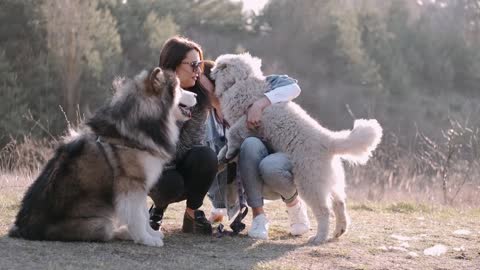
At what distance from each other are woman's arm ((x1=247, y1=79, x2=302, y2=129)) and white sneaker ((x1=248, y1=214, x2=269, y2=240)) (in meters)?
0.72

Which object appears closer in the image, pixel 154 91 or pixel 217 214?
pixel 154 91

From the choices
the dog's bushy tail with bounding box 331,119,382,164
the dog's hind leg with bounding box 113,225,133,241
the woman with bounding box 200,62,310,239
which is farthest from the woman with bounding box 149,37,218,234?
the dog's bushy tail with bounding box 331,119,382,164

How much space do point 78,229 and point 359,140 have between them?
1932mm

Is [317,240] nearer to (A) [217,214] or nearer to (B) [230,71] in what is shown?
(A) [217,214]

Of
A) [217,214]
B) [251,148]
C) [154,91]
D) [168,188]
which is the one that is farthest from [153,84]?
[217,214]

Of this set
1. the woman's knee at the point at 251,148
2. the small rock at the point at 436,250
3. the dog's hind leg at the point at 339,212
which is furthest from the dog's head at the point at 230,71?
the small rock at the point at 436,250

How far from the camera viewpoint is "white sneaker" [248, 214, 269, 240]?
4.69m

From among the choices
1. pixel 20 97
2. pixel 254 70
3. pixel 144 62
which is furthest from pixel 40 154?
pixel 144 62

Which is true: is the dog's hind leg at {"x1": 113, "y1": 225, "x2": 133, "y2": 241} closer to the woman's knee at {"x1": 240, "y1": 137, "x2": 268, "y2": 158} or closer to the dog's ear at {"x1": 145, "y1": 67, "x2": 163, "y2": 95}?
the dog's ear at {"x1": 145, "y1": 67, "x2": 163, "y2": 95}

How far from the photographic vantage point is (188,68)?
482cm

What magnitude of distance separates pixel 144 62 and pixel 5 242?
637 inches

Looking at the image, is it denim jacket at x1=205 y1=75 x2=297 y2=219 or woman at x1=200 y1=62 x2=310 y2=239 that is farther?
denim jacket at x1=205 y1=75 x2=297 y2=219

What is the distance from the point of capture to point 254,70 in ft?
17.0

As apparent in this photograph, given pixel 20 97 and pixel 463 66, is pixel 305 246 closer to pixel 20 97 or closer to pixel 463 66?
pixel 20 97
